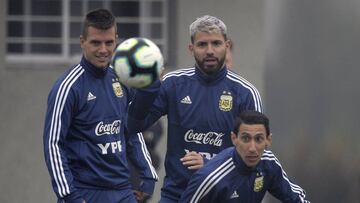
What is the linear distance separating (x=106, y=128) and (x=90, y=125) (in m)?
0.12

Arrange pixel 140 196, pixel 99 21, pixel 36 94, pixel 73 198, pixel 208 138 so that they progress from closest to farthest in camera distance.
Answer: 1. pixel 73 198
2. pixel 99 21
3. pixel 208 138
4. pixel 140 196
5. pixel 36 94

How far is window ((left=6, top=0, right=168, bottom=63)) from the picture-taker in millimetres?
16531

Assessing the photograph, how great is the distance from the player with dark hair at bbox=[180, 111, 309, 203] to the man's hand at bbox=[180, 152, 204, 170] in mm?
233

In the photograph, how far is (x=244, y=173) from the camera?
9047mm

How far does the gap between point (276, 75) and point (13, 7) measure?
592 cm

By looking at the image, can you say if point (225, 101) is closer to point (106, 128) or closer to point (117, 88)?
point (117, 88)

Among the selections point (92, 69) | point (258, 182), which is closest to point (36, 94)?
point (92, 69)

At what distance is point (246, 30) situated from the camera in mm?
16625

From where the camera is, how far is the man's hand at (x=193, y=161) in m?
9.38

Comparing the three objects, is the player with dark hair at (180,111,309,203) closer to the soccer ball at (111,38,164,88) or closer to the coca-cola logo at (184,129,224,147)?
the coca-cola logo at (184,129,224,147)

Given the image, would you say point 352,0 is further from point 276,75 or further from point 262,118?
point 262,118

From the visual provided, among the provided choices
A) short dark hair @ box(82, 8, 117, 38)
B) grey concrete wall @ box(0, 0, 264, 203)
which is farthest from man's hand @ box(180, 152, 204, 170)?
grey concrete wall @ box(0, 0, 264, 203)

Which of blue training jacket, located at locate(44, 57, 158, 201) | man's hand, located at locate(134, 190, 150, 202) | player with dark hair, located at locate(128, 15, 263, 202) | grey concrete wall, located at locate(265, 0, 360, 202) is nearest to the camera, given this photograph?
blue training jacket, located at locate(44, 57, 158, 201)

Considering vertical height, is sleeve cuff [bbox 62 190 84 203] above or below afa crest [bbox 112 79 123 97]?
below
